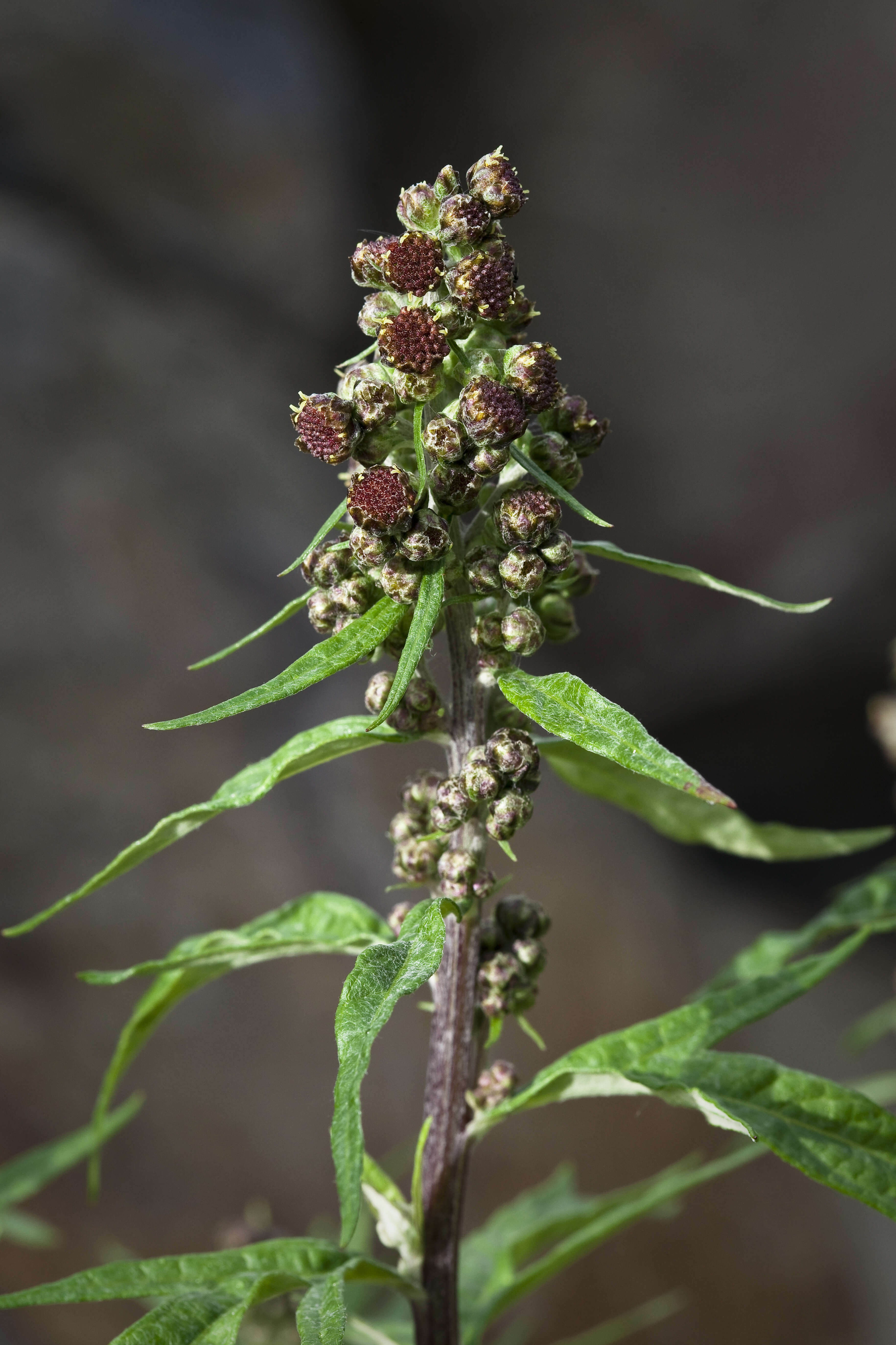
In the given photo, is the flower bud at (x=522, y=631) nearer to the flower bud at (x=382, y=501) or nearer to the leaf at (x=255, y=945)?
the flower bud at (x=382, y=501)

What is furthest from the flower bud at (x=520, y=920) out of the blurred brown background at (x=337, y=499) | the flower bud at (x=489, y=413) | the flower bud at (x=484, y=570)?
the blurred brown background at (x=337, y=499)

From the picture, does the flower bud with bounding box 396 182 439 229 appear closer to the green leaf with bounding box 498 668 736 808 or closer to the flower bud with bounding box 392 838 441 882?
the green leaf with bounding box 498 668 736 808

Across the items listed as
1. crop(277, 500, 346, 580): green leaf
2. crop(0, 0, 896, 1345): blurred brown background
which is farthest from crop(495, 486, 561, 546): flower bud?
crop(0, 0, 896, 1345): blurred brown background

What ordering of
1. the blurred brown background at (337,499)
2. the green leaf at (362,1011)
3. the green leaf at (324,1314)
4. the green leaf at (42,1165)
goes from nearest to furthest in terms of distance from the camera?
1. the green leaf at (362,1011)
2. the green leaf at (324,1314)
3. the green leaf at (42,1165)
4. the blurred brown background at (337,499)

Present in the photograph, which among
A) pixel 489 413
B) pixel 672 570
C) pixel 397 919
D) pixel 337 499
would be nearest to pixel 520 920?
pixel 397 919

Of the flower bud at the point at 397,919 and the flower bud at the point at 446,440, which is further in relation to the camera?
the flower bud at the point at 397,919

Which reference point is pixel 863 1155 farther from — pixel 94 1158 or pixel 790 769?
pixel 790 769

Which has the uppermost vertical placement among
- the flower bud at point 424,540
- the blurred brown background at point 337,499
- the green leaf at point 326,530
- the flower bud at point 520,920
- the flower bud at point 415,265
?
the blurred brown background at point 337,499
